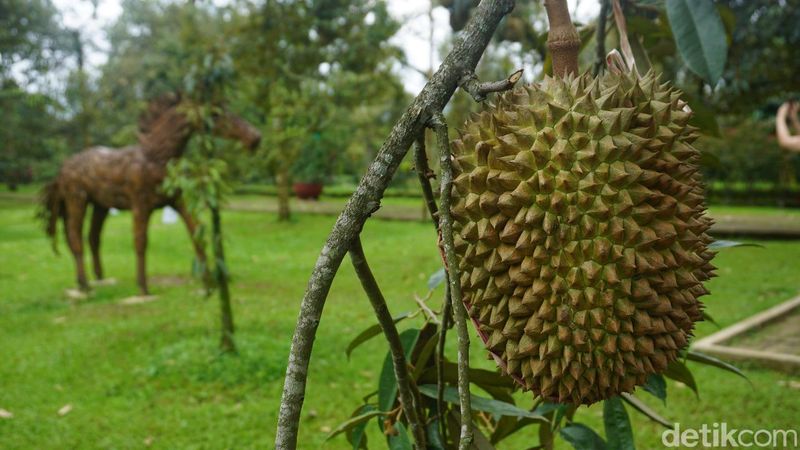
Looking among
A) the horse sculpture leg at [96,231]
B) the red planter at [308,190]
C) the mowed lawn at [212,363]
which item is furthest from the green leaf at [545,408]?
the red planter at [308,190]

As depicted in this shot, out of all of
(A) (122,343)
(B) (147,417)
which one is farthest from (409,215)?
(B) (147,417)

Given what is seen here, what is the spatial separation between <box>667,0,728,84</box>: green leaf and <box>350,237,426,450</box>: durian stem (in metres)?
0.48

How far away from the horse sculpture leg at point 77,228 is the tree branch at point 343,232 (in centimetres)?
600

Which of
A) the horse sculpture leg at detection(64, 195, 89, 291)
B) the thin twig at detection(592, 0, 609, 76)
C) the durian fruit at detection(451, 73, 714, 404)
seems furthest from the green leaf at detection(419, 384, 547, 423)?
the horse sculpture leg at detection(64, 195, 89, 291)

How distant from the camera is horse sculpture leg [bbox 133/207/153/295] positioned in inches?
220

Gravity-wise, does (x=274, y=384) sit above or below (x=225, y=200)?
below

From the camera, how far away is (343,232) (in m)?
0.60

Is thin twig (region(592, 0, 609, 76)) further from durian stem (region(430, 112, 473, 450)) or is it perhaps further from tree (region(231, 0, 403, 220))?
tree (region(231, 0, 403, 220))

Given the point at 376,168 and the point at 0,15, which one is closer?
the point at 376,168

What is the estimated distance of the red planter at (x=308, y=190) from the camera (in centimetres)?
1527

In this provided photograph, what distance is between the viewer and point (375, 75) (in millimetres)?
10969

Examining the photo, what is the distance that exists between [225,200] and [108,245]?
6.32 m

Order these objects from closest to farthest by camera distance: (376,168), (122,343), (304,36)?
(376,168)
(122,343)
(304,36)

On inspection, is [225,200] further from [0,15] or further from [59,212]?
[0,15]
